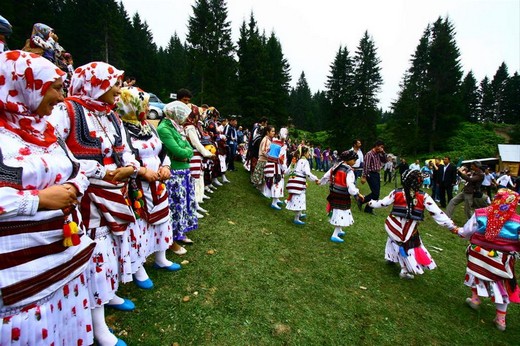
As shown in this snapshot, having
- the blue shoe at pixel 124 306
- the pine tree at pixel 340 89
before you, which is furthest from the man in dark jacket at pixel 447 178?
the pine tree at pixel 340 89

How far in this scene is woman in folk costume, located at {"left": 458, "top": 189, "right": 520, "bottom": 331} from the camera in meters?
4.14

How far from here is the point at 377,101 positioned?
44.1m

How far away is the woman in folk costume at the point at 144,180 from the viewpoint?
3.03 metres

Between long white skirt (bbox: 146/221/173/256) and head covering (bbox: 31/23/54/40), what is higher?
head covering (bbox: 31/23/54/40)

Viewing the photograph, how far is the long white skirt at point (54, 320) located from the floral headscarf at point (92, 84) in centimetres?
149

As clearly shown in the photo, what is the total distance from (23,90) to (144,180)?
1741 millimetres

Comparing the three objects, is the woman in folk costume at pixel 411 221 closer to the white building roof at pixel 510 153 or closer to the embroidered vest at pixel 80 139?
the embroidered vest at pixel 80 139

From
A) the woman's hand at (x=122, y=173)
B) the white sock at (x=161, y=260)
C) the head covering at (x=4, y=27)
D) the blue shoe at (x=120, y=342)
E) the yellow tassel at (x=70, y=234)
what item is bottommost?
the blue shoe at (x=120, y=342)

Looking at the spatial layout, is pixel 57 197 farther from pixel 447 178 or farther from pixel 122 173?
pixel 447 178

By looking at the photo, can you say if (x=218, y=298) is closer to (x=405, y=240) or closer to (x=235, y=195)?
(x=405, y=240)

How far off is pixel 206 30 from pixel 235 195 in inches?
1321

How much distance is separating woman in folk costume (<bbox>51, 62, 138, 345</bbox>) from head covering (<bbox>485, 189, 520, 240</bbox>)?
16.6 ft

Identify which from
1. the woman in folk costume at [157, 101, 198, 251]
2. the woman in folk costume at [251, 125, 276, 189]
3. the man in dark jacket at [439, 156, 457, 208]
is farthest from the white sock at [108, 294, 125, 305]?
the man in dark jacket at [439, 156, 457, 208]

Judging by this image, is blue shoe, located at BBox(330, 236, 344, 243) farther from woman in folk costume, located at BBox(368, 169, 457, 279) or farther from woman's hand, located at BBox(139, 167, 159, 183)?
woman's hand, located at BBox(139, 167, 159, 183)
